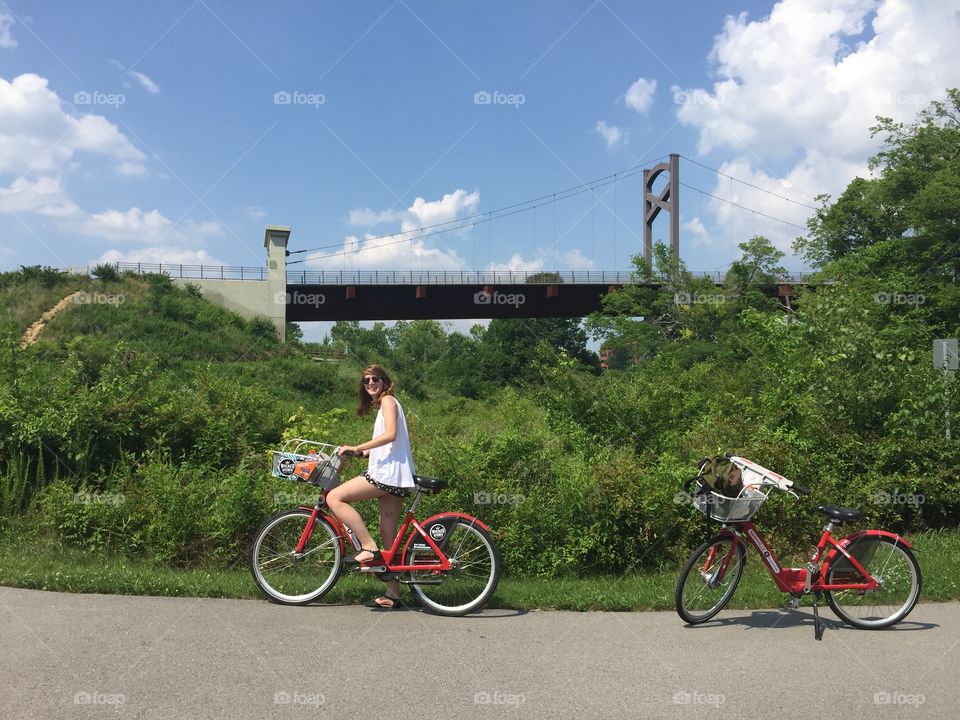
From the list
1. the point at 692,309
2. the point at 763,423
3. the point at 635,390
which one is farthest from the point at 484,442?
the point at 692,309

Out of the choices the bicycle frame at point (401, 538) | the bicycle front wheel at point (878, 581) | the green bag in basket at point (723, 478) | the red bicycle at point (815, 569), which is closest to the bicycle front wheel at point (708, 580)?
the red bicycle at point (815, 569)

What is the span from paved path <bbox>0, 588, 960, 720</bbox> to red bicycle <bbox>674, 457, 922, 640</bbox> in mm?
173

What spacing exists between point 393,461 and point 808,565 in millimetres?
3249

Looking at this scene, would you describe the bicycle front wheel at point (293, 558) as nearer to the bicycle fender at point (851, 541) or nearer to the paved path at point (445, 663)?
the paved path at point (445, 663)

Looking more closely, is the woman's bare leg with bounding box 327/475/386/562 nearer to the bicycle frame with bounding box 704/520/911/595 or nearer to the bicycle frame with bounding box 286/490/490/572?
the bicycle frame with bounding box 286/490/490/572

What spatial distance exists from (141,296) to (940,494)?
59572 millimetres

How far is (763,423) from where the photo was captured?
9.91m

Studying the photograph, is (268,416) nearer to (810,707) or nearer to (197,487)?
(197,487)

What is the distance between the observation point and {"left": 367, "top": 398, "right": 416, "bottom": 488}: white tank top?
6376mm

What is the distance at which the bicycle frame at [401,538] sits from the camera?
6.34 meters

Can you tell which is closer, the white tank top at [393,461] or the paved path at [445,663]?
the paved path at [445,663]

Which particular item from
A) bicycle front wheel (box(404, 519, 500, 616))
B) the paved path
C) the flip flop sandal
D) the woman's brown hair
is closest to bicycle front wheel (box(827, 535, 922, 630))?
the paved path

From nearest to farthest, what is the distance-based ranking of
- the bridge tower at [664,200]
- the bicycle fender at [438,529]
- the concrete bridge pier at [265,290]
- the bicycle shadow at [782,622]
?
the bicycle shadow at [782,622], the bicycle fender at [438,529], the concrete bridge pier at [265,290], the bridge tower at [664,200]

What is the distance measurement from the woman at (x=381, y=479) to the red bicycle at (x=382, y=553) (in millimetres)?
97
